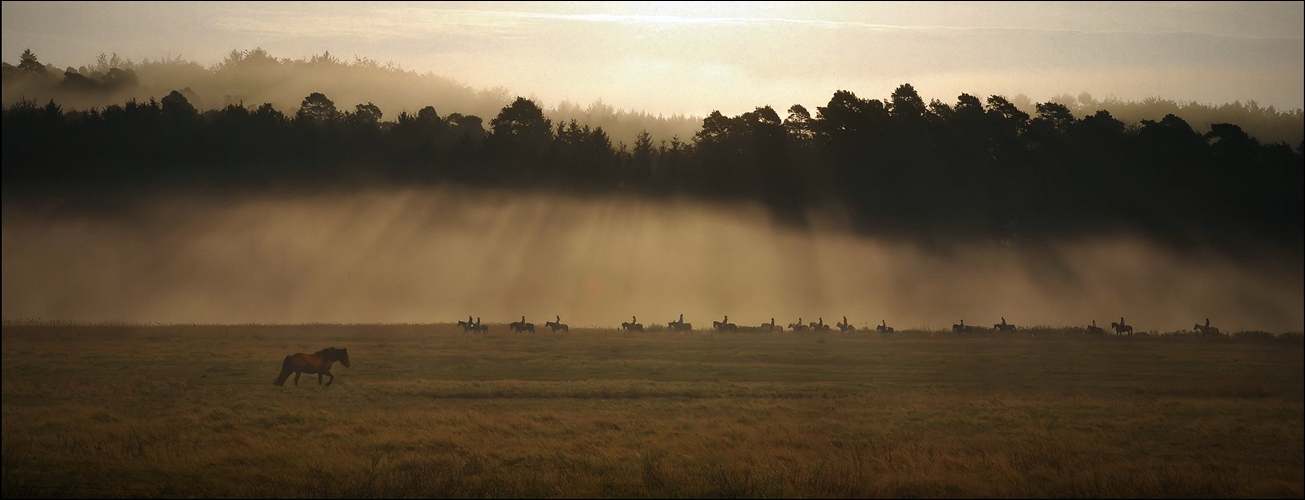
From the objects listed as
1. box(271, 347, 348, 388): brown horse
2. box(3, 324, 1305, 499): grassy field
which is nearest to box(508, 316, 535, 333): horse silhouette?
box(3, 324, 1305, 499): grassy field

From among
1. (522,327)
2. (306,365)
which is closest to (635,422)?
(306,365)

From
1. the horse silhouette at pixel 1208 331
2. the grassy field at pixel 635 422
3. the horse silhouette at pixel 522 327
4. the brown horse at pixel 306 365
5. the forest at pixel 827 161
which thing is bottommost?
the grassy field at pixel 635 422

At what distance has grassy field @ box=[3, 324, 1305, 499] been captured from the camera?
57.7 feet

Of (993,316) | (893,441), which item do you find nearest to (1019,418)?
(893,441)

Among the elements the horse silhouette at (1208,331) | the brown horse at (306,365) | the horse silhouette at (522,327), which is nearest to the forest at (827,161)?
the horse silhouette at (1208,331)

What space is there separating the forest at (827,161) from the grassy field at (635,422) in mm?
26785

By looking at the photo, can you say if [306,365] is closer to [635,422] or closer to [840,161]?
[635,422]

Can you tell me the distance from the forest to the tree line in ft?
0.39

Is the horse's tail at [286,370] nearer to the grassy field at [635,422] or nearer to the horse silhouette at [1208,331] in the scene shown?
the grassy field at [635,422]

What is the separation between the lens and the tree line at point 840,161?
6712 cm

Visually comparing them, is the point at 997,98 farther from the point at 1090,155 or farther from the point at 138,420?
the point at 138,420

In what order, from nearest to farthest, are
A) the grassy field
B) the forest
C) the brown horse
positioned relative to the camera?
the grassy field, the brown horse, the forest

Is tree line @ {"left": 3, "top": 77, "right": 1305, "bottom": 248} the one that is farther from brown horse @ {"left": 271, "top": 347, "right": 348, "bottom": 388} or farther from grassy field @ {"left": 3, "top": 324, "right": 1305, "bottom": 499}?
brown horse @ {"left": 271, "top": 347, "right": 348, "bottom": 388}

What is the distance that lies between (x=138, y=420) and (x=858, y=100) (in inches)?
2585
